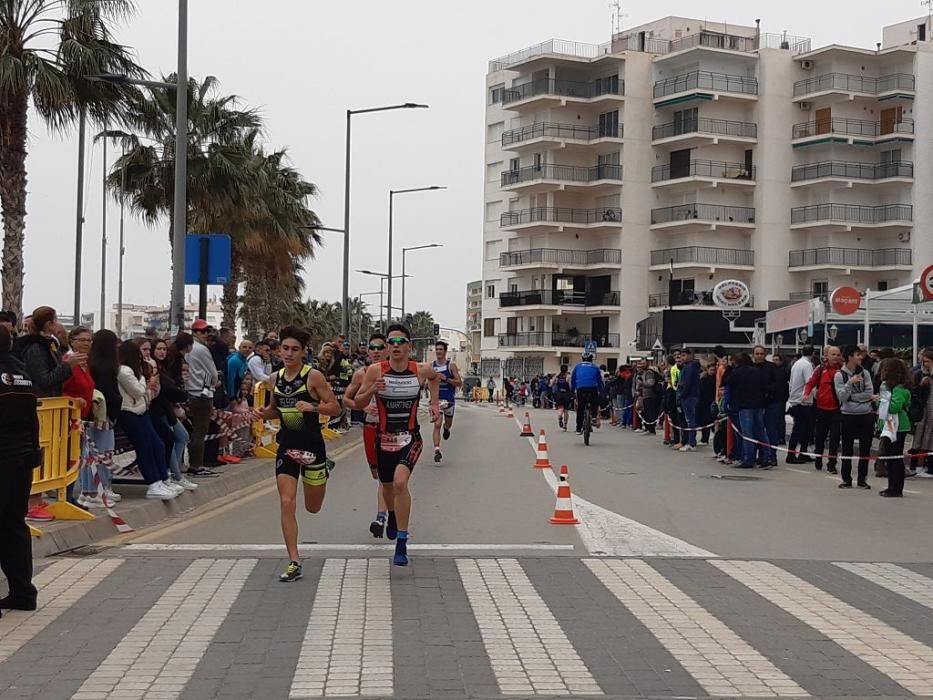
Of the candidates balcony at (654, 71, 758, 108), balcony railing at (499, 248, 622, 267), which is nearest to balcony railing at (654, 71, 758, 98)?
balcony at (654, 71, 758, 108)

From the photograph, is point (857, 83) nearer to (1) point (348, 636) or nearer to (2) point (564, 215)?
(2) point (564, 215)

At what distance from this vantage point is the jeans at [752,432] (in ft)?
62.3

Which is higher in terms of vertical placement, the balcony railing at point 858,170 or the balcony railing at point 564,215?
the balcony railing at point 858,170

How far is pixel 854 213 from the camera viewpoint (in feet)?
233

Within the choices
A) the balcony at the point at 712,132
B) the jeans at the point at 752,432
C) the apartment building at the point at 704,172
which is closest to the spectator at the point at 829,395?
the jeans at the point at 752,432

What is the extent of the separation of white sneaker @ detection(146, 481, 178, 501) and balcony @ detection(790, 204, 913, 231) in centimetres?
6395

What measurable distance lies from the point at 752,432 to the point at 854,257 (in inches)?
2214

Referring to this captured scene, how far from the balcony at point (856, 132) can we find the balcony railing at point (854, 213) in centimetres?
394

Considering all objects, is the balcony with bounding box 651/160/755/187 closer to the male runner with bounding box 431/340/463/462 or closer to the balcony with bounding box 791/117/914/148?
the balcony with bounding box 791/117/914/148

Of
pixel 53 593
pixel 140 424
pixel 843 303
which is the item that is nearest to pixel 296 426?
pixel 53 593

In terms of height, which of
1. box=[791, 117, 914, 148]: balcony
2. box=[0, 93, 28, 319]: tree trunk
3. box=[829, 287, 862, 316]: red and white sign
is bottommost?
box=[829, 287, 862, 316]: red and white sign

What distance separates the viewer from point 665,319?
41.7 metres

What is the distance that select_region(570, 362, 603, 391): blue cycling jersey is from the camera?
79.3 feet

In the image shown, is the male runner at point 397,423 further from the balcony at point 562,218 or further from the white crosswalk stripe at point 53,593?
the balcony at point 562,218
